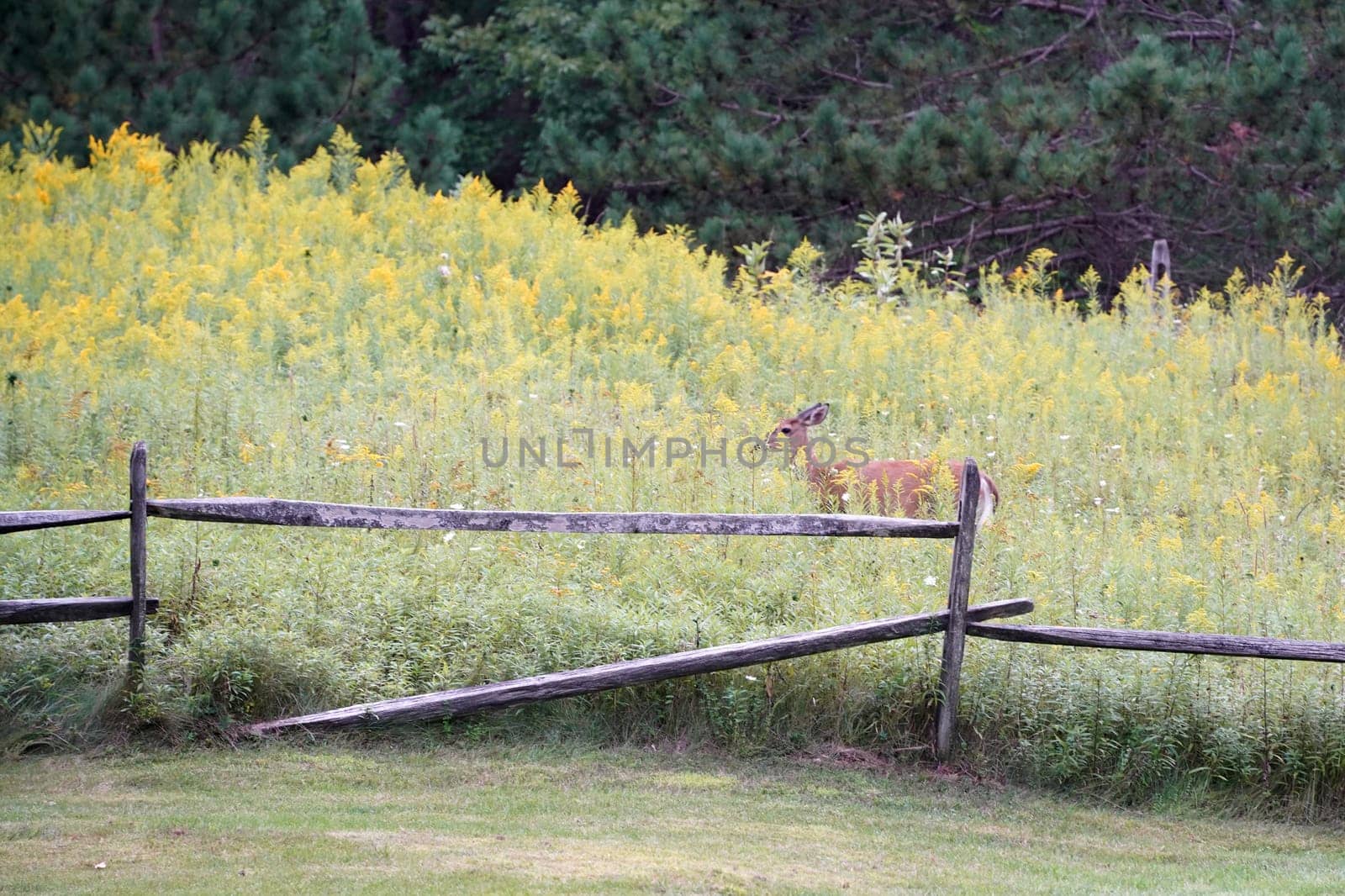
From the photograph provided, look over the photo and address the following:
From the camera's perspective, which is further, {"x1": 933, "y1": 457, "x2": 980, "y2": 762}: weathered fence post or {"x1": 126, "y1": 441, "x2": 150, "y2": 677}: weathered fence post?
{"x1": 933, "y1": 457, "x2": 980, "y2": 762}: weathered fence post

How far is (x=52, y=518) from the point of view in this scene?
261 inches

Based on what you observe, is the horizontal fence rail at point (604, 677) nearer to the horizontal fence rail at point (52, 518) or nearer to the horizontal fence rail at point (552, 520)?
the horizontal fence rail at point (552, 520)

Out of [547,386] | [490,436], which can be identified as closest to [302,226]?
[547,386]

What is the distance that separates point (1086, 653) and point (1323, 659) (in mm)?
1128

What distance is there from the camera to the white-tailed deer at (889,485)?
8.73m

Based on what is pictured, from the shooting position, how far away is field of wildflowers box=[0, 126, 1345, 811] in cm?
693

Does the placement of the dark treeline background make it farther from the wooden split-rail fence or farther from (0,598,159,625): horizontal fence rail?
(0,598,159,625): horizontal fence rail

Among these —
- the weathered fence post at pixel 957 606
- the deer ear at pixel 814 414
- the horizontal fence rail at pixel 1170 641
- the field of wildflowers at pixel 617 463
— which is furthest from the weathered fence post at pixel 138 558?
the deer ear at pixel 814 414

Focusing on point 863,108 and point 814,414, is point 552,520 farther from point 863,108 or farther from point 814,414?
point 863,108

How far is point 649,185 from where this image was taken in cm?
2127

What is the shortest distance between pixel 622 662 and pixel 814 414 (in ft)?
10.4

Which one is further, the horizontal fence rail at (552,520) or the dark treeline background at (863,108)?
the dark treeline background at (863,108)

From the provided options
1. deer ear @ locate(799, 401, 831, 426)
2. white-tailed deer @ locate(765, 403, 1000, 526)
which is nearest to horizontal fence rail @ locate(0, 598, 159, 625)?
white-tailed deer @ locate(765, 403, 1000, 526)

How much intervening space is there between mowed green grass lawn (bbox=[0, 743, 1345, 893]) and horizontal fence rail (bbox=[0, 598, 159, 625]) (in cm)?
65
